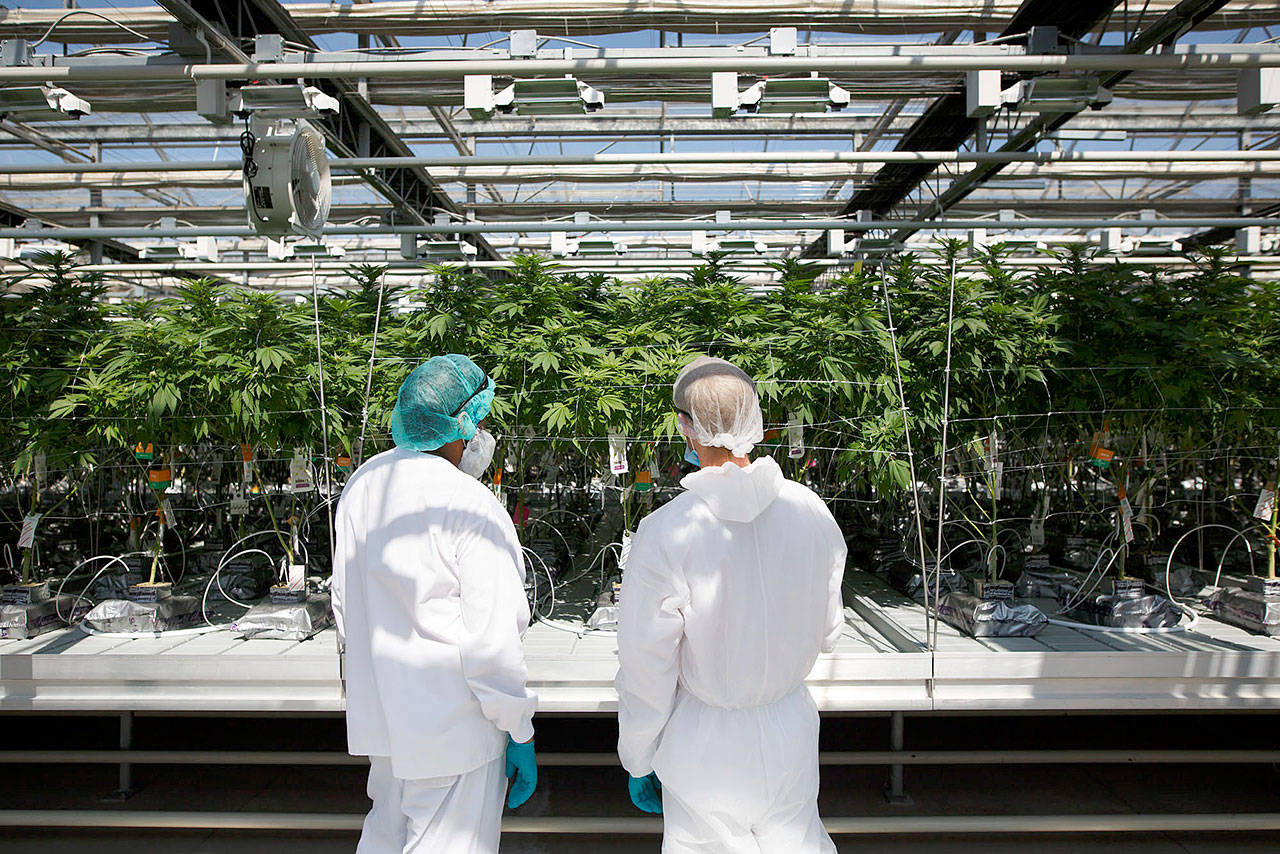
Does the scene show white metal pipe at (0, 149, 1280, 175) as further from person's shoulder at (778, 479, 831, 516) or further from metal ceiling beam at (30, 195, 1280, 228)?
person's shoulder at (778, 479, 831, 516)

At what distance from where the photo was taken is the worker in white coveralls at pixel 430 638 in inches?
66.4

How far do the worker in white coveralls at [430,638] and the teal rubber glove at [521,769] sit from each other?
4.0 inches

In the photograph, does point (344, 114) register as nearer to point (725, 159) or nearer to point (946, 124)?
point (725, 159)

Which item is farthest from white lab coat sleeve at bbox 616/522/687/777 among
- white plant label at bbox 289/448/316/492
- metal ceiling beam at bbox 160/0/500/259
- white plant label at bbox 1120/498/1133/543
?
metal ceiling beam at bbox 160/0/500/259

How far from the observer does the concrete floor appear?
3.21 m

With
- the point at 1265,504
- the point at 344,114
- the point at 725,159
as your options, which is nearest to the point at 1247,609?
the point at 1265,504

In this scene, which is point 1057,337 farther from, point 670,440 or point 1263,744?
point 1263,744

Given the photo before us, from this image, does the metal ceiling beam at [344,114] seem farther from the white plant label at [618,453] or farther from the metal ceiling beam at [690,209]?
the white plant label at [618,453]

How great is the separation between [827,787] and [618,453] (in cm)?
189

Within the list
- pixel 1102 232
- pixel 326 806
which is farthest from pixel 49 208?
pixel 1102 232

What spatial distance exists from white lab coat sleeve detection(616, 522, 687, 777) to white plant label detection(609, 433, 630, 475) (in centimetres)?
192

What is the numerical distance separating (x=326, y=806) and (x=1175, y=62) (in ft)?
18.3

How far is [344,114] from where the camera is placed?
5.78 metres

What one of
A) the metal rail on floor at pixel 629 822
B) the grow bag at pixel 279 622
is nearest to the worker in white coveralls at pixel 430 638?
the metal rail on floor at pixel 629 822
